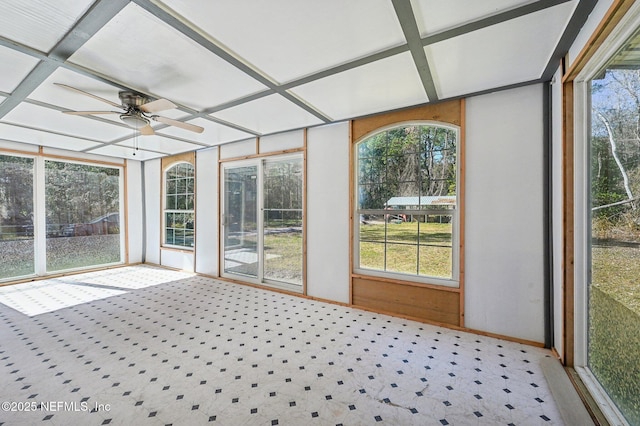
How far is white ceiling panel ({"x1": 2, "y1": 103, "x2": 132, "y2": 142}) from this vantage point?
3.03 m

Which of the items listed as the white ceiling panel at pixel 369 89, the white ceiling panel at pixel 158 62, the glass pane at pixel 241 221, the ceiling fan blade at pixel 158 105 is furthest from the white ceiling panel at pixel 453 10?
the glass pane at pixel 241 221

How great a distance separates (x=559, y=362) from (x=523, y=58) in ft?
8.50

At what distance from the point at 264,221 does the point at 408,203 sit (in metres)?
2.48

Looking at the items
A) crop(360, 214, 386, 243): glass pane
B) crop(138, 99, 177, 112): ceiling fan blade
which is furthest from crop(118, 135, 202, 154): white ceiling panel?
crop(360, 214, 386, 243): glass pane

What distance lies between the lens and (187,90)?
2.57 meters

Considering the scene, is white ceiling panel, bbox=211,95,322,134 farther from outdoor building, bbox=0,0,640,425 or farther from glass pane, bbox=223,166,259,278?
glass pane, bbox=223,166,259,278

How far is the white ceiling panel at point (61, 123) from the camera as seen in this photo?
9.95 ft

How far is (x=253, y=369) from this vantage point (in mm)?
2205

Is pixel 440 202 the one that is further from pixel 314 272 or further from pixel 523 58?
pixel 314 272

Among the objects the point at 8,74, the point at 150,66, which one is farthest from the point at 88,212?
the point at 150,66

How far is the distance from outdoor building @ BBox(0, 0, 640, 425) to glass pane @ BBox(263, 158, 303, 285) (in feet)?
0.14

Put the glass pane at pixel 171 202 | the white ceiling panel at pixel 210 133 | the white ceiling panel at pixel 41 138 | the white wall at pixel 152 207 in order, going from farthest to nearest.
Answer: the white wall at pixel 152 207
the glass pane at pixel 171 202
the white ceiling panel at pixel 41 138
the white ceiling panel at pixel 210 133

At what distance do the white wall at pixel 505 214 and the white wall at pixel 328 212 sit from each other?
1.52 meters

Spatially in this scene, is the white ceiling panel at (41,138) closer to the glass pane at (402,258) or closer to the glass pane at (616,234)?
the glass pane at (402,258)
